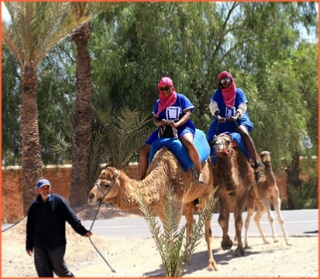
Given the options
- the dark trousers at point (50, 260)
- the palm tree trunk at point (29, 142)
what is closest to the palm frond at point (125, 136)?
the palm tree trunk at point (29, 142)

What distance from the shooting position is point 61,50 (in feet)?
84.5

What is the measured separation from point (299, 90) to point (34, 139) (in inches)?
479

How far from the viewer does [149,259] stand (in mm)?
13070

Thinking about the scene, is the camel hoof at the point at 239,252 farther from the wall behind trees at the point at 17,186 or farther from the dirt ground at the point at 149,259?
the wall behind trees at the point at 17,186

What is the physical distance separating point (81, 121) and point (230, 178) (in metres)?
9.02

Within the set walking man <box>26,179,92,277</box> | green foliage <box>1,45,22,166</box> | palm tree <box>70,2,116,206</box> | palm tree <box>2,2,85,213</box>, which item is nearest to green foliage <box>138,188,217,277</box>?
walking man <box>26,179,92,277</box>

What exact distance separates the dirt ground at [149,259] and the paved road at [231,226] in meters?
0.89

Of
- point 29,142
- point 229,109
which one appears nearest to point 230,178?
point 229,109

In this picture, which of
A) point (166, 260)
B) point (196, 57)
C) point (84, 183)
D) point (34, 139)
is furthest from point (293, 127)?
point (166, 260)

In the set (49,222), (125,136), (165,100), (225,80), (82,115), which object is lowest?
(49,222)

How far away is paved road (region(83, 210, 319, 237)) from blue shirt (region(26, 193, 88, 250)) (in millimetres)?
6501

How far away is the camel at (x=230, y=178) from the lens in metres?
11.4

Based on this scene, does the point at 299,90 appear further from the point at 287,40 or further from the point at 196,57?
the point at 196,57

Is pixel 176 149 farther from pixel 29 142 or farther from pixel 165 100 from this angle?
pixel 29 142
